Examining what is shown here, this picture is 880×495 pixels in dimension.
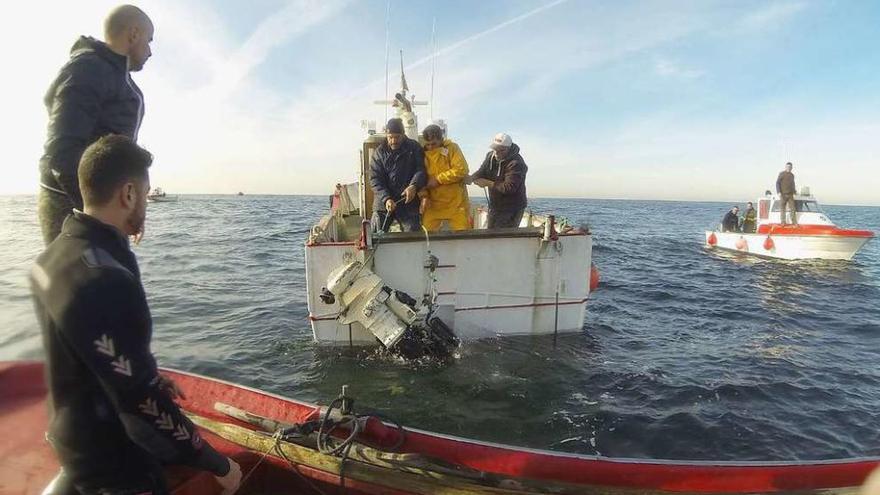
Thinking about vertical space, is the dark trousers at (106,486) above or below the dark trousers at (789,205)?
below

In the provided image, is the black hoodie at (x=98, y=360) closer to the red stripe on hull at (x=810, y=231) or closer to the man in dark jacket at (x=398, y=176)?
the man in dark jacket at (x=398, y=176)

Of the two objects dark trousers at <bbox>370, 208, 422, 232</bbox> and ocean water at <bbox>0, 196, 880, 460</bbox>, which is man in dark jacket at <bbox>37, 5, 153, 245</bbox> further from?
dark trousers at <bbox>370, 208, 422, 232</bbox>

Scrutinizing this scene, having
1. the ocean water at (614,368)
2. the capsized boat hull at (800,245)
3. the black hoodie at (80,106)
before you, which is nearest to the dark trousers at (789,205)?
the capsized boat hull at (800,245)

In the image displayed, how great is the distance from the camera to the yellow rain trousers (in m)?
7.36

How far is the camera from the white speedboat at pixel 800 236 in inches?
744

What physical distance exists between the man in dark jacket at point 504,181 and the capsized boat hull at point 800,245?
1732 centimetres

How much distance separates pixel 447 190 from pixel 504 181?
877 millimetres

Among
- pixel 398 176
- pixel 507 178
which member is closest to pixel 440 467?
pixel 398 176

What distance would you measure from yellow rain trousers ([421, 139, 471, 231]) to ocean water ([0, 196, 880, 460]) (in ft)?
6.39

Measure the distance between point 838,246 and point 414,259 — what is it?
19.5 meters

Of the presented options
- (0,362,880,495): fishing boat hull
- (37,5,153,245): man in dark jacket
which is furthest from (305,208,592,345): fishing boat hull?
(37,5,153,245): man in dark jacket

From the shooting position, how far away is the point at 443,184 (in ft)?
24.5

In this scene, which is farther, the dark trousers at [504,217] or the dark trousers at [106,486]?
the dark trousers at [504,217]

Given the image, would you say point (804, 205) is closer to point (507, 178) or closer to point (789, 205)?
point (789, 205)
